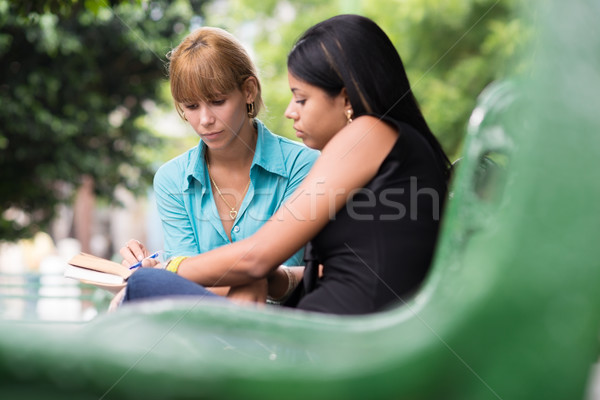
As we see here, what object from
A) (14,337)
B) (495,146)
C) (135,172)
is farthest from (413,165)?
(135,172)

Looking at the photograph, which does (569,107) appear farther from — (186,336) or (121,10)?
(121,10)

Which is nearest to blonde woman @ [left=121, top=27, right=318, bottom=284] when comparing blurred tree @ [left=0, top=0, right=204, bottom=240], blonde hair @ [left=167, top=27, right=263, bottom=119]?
blonde hair @ [left=167, top=27, right=263, bottom=119]

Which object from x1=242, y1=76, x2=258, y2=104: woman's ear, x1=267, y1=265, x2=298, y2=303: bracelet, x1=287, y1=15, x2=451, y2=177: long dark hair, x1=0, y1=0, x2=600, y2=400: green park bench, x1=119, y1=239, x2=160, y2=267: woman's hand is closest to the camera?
x1=0, y1=0, x2=600, y2=400: green park bench

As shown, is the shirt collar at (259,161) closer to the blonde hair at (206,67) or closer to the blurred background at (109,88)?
the blonde hair at (206,67)

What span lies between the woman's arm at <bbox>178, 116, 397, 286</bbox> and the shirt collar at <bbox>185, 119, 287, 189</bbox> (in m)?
0.85

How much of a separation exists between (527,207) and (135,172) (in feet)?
28.7

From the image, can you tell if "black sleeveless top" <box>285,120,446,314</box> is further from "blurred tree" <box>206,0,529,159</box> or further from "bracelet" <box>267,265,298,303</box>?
"blurred tree" <box>206,0,529,159</box>

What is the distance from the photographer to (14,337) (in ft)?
3.79

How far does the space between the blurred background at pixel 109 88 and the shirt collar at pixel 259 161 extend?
4.72 meters

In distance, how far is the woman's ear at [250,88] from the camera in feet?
9.41

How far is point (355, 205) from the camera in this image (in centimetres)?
188

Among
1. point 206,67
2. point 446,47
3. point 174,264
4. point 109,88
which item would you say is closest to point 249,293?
point 174,264

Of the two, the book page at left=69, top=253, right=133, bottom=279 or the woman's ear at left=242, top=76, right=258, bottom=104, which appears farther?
the woman's ear at left=242, top=76, right=258, bottom=104

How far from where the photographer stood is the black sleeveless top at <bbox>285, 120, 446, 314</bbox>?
1859 millimetres
